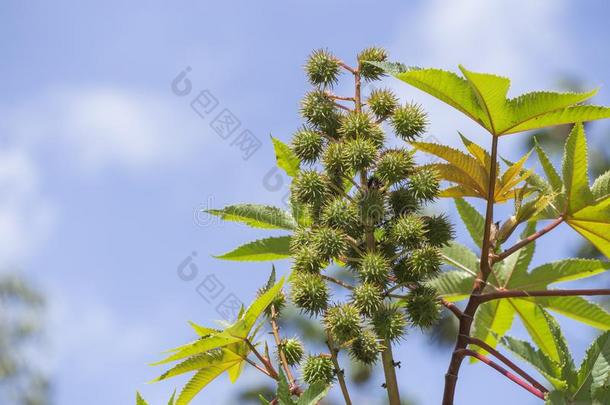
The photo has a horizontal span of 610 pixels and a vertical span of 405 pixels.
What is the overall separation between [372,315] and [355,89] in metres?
1.01

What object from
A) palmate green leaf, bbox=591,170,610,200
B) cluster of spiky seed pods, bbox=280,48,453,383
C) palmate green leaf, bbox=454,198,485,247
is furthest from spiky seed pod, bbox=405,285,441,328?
palmate green leaf, bbox=454,198,485,247

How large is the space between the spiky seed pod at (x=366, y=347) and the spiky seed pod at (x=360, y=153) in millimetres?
647

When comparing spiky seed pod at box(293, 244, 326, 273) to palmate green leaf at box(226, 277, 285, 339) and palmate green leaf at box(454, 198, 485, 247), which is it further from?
palmate green leaf at box(454, 198, 485, 247)

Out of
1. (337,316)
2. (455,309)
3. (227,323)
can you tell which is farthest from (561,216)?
(227,323)

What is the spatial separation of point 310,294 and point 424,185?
2.11 ft

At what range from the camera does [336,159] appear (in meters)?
3.18

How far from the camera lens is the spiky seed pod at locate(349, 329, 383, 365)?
292 cm

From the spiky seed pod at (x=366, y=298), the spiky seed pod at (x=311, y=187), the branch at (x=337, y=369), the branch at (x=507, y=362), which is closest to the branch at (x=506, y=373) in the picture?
the branch at (x=507, y=362)

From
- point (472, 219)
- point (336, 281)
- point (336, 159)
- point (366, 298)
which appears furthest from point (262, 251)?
point (472, 219)

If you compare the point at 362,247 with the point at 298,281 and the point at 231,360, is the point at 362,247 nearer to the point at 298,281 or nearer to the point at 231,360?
the point at 298,281

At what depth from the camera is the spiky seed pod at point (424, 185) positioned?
3.21m

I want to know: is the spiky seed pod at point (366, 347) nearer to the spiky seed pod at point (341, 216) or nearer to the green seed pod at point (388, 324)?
the green seed pod at point (388, 324)

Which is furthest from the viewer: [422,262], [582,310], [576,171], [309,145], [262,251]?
[582,310]

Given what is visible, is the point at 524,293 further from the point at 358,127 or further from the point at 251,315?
the point at 251,315
